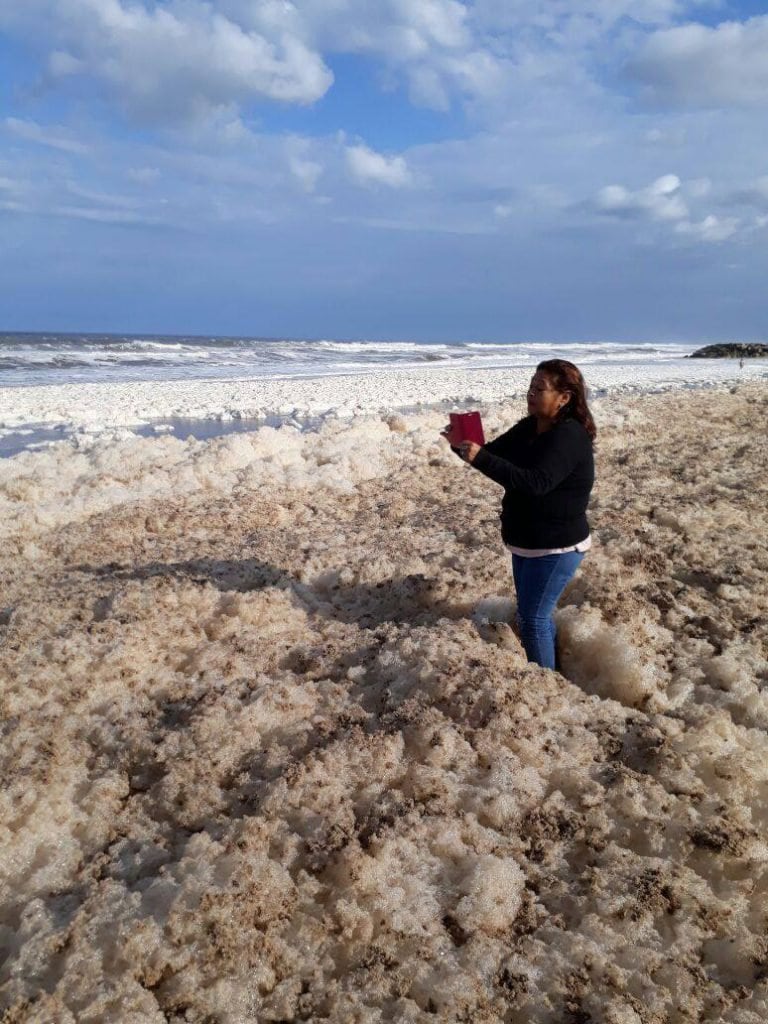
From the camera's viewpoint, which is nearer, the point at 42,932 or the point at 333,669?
the point at 42,932

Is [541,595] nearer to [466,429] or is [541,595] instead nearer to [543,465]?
[543,465]

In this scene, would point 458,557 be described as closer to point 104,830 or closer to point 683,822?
point 683,822

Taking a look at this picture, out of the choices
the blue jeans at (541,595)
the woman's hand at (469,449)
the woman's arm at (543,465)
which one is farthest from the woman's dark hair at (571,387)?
the blue jeans at (541,595)

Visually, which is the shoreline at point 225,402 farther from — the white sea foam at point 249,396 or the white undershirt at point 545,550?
the white undershirt at point 545,550

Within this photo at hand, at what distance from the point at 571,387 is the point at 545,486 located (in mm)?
474

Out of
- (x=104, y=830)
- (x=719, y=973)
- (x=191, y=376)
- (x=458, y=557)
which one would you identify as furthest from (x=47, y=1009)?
(x=191, y=376)

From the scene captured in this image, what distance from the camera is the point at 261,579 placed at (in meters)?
4.44

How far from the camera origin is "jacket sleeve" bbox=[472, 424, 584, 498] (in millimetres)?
3039

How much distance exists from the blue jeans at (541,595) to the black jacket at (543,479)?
0.29ft

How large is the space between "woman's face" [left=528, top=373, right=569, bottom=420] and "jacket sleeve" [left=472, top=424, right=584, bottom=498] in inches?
5.5

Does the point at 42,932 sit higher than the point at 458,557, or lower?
lower

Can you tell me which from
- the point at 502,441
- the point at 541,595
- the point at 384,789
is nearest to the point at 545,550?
the point at 541,595

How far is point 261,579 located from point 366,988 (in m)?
2.75

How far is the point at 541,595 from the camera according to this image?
11.0 feet
